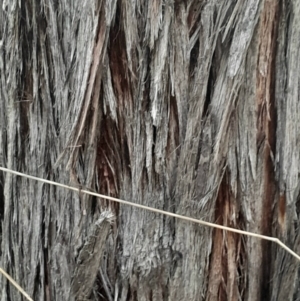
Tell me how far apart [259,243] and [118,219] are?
9.5 inches

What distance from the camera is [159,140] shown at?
2.50 feet

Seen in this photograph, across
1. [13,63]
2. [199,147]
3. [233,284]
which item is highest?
[13,63]

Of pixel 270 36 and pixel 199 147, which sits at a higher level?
pixel 270 36

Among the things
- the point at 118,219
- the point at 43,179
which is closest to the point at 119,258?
the point at 118,219

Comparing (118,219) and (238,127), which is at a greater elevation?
(238,127)

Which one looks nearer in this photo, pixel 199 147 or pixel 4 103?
pixel 199 147

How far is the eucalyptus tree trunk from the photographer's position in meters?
0.74

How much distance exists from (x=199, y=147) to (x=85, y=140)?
0.63 feet

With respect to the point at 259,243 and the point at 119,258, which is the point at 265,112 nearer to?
the point at 259,243

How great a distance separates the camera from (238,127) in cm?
75

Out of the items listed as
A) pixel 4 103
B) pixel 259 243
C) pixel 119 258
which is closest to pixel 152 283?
pixel 119 258

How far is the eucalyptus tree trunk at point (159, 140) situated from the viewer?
2.42ft

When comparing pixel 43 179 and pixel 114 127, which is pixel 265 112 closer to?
pixel 114 127

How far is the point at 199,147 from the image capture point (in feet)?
2.46
